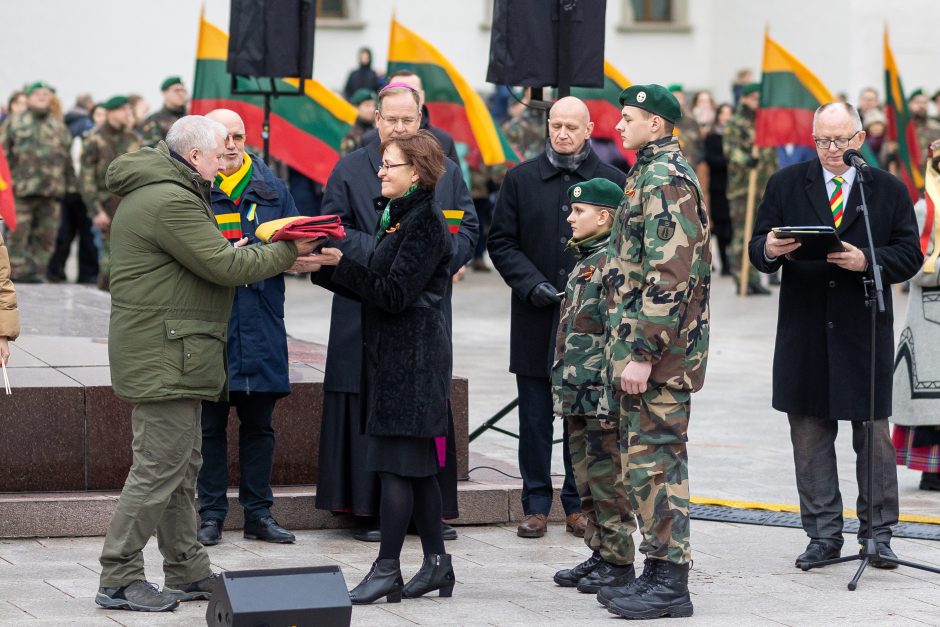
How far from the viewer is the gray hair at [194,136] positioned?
6508mm

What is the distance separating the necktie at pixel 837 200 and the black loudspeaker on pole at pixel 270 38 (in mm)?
5071

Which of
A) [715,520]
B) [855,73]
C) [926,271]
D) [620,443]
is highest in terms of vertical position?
[855,73]

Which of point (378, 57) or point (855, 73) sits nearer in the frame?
point (855, 73)

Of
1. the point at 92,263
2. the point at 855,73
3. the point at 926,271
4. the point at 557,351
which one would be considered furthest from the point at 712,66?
the point at 557,351

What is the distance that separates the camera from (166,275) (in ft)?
21.0

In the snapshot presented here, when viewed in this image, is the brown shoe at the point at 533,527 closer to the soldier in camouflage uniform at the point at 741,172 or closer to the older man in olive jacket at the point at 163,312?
the older man in olive jacket at the point at 163,312

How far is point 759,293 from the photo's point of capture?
1967cm

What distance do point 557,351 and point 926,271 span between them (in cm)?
287

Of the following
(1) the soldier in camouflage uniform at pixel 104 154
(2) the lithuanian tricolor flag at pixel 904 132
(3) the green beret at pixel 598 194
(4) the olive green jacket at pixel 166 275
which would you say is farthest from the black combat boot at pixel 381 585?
(2) the lithuanian tricolor flag at pixel 904 132

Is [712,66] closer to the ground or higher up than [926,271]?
higher up

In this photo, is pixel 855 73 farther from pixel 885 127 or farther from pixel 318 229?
pixel 318 229

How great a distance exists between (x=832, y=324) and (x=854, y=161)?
0.75m

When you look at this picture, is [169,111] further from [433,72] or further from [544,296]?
[544,296]

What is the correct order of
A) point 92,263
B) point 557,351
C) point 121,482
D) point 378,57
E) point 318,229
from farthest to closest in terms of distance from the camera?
point 378,57
point 92,263
point 121,482
point 557,351
point 318,229
